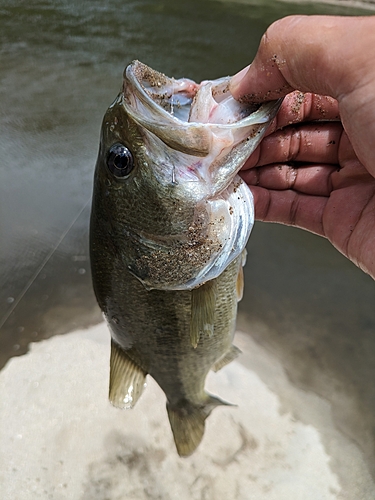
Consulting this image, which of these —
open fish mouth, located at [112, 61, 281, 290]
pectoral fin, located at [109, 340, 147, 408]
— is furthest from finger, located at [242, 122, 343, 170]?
pectoral fin, located at [109, 340, 147, 408]

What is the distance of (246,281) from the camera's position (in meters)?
2.47

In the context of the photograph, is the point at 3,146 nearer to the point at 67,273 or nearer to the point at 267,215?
the point at 67,273

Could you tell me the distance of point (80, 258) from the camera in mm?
2514

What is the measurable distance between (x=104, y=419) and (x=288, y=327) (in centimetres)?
113

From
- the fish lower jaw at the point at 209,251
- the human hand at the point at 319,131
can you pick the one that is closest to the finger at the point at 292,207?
the human hand at the point at 319,131

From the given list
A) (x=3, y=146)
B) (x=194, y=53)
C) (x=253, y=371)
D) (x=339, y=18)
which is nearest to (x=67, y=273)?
(x=3, y=146)

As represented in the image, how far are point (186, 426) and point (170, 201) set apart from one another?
0.92 metres

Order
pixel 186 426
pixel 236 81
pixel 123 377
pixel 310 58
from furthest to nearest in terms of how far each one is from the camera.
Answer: pixel 186 426 < pixel 123 377 < pixel 236 81 < pixel 310 58

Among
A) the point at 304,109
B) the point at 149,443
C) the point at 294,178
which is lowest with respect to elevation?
the point at 149,443

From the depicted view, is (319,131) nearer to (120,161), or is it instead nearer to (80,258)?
(120,161)

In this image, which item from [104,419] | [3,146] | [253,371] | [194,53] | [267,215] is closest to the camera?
[267,215]

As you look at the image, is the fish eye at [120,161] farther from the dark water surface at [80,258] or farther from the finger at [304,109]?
the dark water surface at [80,258]

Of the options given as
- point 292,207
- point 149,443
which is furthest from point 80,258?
point 292,207

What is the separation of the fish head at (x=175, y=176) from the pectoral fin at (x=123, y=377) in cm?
39
